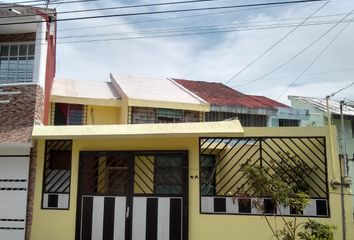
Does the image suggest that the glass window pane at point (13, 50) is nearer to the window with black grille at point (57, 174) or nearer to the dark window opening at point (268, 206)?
the window with black grille at point (57, 174)

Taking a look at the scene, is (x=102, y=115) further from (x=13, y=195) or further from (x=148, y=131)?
(x=148, y=131)

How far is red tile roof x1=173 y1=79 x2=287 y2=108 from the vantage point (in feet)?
65.8

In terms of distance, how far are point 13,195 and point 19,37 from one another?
17.1 feet

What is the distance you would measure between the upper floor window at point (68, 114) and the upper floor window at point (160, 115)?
2073mm

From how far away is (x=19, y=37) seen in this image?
13.9 metres

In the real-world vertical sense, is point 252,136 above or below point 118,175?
above

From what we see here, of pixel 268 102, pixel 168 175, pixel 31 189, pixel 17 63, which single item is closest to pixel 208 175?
pixel 168 175

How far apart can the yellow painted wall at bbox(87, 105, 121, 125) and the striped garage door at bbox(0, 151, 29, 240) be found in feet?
18.8

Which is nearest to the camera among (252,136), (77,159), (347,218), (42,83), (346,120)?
(347,218)

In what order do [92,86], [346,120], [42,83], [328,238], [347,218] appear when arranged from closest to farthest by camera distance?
[328,238] → [347,218] → [42,83] → [92,86] → [346,120]

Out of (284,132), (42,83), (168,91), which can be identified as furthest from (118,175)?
(168,91)

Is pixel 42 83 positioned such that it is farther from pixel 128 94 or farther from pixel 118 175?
pixel 128 94

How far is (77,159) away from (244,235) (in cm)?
480

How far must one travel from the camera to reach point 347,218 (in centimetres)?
1002
